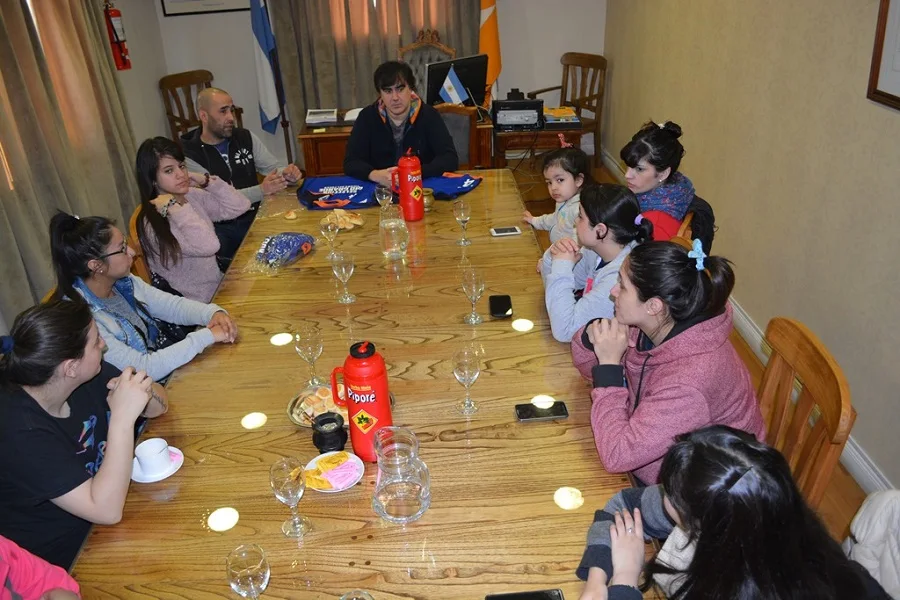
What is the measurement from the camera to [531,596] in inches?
47.6

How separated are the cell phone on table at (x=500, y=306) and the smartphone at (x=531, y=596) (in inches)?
39.8

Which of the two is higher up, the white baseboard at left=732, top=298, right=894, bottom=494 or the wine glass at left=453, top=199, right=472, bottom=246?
the wine glass at left=453, top=199, right=472, bottom=246

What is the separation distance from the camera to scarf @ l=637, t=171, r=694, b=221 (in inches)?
105

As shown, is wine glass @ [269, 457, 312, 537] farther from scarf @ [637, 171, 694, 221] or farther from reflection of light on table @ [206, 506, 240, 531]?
scarf @ [637, 171, 694, 221]

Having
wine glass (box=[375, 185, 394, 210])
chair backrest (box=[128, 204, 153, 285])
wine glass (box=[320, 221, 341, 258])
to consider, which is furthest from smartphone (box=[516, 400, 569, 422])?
chair backrest (box=[128, 204, 153, 285])

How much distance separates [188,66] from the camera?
5637mm

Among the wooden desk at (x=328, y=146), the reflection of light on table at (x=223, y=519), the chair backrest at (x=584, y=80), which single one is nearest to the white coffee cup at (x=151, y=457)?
the reflection of light on table at (x=223, y=519)

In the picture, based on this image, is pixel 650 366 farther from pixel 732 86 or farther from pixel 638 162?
pixel 732 86

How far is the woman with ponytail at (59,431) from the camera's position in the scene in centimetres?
144

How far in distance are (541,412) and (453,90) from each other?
3.15m

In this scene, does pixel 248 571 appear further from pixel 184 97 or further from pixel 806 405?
pixel 184 97

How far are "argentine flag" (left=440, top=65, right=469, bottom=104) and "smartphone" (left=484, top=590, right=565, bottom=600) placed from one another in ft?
11.9

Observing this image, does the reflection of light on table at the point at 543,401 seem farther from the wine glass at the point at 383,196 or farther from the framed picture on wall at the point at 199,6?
the framed picture on wall at the point at 199,6

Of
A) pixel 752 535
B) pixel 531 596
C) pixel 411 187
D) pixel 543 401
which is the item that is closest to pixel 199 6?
pixel 411 187
